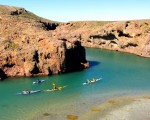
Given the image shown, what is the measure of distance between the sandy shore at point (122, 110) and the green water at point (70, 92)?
96.1 inches

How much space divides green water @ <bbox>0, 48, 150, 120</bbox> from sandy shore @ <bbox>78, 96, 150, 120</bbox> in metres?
2.44

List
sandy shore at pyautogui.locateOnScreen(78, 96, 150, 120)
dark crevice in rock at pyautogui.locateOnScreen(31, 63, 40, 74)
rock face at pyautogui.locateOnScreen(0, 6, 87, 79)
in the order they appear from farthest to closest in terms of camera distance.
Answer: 1. dark crevice in rock at pyautogui.locateOnScreen(31, 63, 40, 74)
2. rock face at pyautogui.locateOnScreen(0, 6, 87, 79)
3. sandy shore at pyautogui.locateOnScreen(78, 96, 150, 120)

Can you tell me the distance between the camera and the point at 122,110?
64.5 meters

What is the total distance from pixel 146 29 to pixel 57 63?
7740cm

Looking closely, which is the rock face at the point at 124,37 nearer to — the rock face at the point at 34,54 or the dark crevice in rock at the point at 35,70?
the rock face at the point at 34,54

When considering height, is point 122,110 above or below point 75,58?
below

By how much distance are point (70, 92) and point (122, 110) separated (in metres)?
17.6

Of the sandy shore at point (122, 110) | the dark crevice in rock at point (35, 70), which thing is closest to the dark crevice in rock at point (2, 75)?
the dark crevice in rock at point (35, 70)

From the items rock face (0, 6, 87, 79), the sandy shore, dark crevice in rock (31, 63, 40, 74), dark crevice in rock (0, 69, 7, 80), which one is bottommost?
the sandy shore

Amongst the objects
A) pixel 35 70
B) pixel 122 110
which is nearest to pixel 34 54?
pixel 35 70

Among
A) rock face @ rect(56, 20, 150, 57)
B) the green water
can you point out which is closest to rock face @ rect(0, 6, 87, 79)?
the green water

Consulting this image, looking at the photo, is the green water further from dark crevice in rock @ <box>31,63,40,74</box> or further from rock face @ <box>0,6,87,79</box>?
rock face @ <box>0,6,87,79</box>

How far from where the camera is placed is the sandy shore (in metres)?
60.1

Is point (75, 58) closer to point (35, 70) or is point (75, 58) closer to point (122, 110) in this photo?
point (35, 70)
